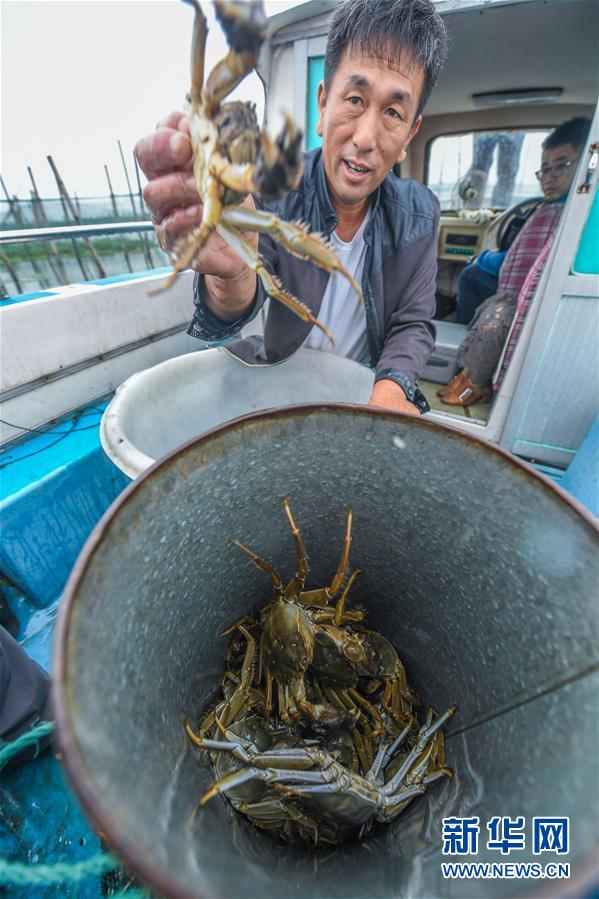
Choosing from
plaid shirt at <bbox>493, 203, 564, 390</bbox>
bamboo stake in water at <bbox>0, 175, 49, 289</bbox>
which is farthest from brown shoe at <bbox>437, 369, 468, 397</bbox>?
bamboo stake in water at <bbox>0, 175, 49, 289</bbox>

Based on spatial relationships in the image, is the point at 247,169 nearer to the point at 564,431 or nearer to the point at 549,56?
Answer: the point at 564,431

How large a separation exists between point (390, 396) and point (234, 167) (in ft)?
3.17

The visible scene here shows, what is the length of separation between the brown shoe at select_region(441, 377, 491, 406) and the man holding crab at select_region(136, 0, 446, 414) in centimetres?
141

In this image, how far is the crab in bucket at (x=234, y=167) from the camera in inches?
22.7

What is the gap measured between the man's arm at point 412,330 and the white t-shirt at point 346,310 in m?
0.18

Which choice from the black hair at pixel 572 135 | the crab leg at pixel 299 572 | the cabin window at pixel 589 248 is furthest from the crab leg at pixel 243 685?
the black hair at pixel 572 135

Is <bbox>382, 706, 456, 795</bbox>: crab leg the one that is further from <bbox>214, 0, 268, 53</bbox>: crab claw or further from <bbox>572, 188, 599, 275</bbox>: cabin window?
<bbox>572, 188, 599, 275</bbox>: cabin window

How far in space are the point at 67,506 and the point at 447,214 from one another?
575 cm

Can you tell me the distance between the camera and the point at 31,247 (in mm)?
16859

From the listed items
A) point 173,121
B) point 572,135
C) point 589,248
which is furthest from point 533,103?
point 173,121

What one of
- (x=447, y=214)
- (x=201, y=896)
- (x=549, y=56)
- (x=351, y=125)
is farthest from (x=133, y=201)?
(x=201, y=896)

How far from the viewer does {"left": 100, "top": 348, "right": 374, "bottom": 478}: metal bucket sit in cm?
157

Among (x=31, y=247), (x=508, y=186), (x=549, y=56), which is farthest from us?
(x=31, y=247)

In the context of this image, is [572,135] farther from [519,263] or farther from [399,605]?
[399,605]
